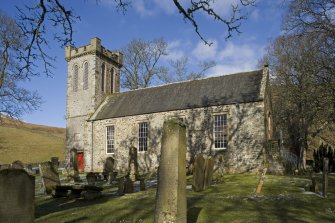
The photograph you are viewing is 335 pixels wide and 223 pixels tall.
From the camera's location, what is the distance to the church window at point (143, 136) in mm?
26781

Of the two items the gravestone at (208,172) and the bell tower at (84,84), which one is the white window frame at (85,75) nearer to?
the bell tower at (84,84)

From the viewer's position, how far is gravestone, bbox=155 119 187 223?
611 centimetres

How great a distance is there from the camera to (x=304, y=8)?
51.8ft

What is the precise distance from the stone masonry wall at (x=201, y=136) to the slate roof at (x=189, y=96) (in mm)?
537

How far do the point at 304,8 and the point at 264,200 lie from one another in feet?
33.6

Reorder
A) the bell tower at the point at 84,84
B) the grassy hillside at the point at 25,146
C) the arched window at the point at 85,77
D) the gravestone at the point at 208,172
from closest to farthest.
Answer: the gravestone at the point at 208,172, the bell tower at the point at 84,84, the arched window at the point at 85,77, the grassy hillside at the point at 25,146

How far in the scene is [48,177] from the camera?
14.6 metres

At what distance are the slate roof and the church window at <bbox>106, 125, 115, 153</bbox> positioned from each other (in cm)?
110

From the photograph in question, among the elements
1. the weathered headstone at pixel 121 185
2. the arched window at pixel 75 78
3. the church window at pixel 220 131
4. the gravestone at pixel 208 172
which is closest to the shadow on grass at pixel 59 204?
the weathered headstone at pixel 121 185

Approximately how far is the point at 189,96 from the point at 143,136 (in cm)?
520

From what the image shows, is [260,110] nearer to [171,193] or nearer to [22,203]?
[171,193]

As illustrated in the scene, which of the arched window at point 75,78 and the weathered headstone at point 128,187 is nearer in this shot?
the weathered headstone at point 128,187

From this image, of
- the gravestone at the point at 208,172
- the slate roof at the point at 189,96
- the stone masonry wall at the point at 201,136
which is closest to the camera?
the gravestone at the point at 208,172

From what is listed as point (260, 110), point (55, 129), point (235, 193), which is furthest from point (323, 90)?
point (55, 129)
